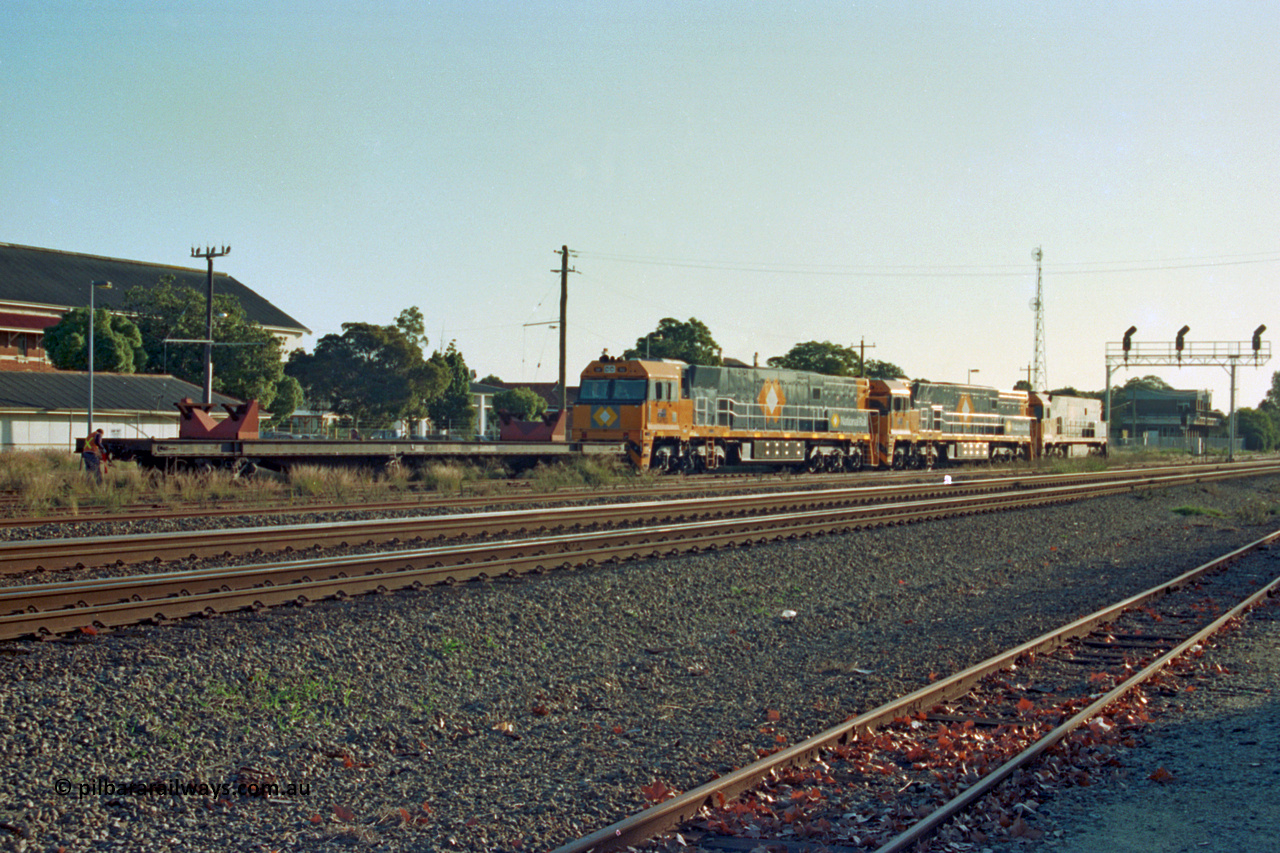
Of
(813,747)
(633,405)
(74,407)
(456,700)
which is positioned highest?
(633,405)

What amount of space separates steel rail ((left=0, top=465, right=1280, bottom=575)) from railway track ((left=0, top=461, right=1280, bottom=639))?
0.03 metres

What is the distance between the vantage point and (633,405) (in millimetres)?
27109

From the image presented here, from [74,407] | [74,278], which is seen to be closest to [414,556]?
[74,407]

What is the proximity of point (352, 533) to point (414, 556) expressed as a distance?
7.79ft

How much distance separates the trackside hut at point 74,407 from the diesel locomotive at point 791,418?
20509 millimetres

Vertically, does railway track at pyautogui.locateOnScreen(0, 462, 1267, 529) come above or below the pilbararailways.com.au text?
above

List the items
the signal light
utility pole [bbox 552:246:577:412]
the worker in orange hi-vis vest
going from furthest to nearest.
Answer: the signal light
utility pole [bbox 552:246:577:412]
the worker in orange hi-vis vest

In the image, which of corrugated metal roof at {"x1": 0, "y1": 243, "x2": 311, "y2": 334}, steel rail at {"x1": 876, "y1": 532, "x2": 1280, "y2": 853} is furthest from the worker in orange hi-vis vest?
corrugated metal roof at {"x1": 0, "y1": 243, "x2": 311, "y2": 334}

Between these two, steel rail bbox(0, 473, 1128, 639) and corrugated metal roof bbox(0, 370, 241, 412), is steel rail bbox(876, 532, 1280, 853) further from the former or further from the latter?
corrugated metal roof bbox(0, 370, 241, 412)

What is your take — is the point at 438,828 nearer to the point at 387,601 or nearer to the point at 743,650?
the point at 743,650

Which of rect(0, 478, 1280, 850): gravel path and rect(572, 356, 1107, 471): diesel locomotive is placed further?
rect(572, 356, 1107, 471): diesel locomotive

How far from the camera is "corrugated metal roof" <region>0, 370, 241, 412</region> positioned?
42062mm

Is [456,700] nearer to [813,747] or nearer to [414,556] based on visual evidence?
[813,747]

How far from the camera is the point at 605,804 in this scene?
205 inches
